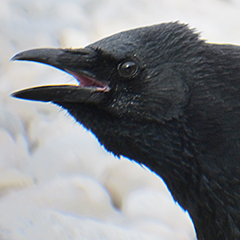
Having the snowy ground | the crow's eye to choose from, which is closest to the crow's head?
the crow's eye

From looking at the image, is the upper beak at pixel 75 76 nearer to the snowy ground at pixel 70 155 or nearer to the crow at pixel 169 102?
the crow at pixel 169 102

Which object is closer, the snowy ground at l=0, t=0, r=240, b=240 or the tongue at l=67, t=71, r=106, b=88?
the tongue at l=67, t=71, r=106, b=88

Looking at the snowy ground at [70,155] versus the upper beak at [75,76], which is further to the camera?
the snowy ground at [70,155]

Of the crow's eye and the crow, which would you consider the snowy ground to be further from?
the crow's eye

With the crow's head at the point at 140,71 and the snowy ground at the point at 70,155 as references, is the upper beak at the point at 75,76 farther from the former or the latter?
the snowy ground at the point at 70,155

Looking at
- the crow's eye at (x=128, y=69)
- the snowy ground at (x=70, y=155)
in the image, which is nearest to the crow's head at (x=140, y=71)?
the crow's eye at (x=128, y=69)

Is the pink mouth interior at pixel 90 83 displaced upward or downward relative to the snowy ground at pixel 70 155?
upward

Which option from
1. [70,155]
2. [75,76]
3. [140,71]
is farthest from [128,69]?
[70,155]
